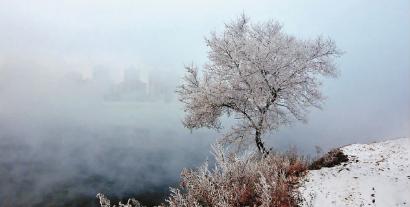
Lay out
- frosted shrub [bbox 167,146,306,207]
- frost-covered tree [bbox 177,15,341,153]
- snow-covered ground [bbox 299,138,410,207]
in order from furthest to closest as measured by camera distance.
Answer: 1. frost-covered tree [bbox 177,15,341,153]
2. snow-covered ground [bbox 299,138,410,207]
3. frosted shrub [bbox 167,146,306,207]

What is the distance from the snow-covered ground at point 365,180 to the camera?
1024 cm

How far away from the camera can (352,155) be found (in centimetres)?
1430

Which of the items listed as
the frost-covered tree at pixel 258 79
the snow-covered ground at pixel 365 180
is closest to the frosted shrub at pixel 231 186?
the snow-covered ground at pixel 365 180

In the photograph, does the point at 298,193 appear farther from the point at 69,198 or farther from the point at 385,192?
the point at 69,198

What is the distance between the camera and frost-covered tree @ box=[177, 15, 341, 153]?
Answer: 2375 cm

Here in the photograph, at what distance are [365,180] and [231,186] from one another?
147 inches

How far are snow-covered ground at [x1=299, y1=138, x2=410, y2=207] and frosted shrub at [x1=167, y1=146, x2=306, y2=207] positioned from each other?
695 mm

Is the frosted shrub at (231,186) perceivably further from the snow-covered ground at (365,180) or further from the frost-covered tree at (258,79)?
the frost-covered tree at (258,79)

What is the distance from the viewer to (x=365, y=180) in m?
11.5

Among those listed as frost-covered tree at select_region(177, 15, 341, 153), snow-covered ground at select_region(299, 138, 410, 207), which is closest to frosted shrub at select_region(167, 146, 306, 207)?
snow-covered ground at select_region(299, 138, 410, 207)

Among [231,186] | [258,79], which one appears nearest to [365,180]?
[231,186]

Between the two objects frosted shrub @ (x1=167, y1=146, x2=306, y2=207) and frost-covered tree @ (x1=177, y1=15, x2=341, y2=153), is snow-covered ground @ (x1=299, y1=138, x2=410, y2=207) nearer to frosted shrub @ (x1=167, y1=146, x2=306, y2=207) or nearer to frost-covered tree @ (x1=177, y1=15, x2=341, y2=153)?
frosted shrub @ (x1=167, y1=146, x2=306, y2=207)

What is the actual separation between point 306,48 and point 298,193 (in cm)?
1541

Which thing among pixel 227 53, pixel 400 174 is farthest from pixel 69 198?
pixel 400 174
